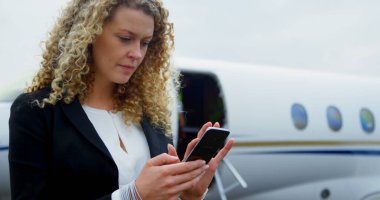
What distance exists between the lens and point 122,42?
2021 millimetres

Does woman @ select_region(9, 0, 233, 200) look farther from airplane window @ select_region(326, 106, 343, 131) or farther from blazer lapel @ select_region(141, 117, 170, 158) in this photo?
airplane window @ select_region(326, 106, 343, 131)

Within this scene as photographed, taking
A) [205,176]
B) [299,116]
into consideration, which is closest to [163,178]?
[205,176]

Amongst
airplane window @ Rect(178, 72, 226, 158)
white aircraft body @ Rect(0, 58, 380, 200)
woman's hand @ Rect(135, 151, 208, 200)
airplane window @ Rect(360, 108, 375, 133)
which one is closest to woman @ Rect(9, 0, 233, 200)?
woman's hand @ Rect(135, 151, 208, 200)

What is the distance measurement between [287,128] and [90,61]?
6179 mm

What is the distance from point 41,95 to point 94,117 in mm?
213

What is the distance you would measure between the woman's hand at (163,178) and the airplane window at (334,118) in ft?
23.6

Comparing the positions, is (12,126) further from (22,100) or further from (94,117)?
(94,117)

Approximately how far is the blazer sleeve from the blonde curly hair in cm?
6

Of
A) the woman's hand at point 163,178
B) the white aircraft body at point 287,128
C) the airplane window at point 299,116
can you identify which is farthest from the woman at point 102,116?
Answer: the airplane window at point 299,116

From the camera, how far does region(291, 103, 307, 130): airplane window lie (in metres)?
8.16

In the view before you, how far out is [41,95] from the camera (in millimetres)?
1917

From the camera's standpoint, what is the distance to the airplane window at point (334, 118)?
8634mm

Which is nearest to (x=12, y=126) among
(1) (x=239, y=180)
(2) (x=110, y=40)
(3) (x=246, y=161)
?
(2) (x=110, y=40)

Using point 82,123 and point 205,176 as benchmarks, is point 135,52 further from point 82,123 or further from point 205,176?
point 205,176
